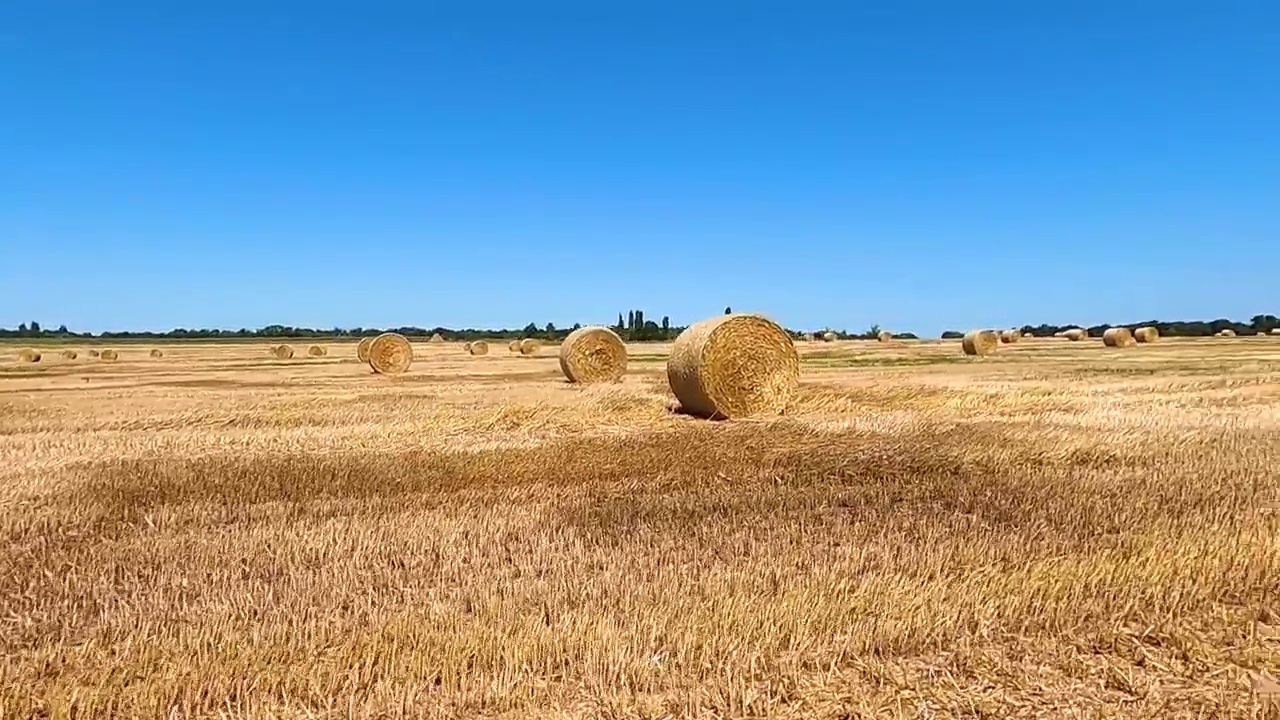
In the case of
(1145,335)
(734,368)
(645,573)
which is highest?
(1145,335)

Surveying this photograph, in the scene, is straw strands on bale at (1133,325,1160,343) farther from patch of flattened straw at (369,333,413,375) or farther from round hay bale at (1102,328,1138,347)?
patch of flattened straw at (369,333,413,375)

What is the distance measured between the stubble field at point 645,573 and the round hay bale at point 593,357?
11.7m

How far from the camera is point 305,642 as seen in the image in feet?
14.6

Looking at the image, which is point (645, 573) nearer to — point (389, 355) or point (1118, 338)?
point (389, 355)

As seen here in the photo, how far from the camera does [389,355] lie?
32125 mm

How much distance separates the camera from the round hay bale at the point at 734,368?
51.2ft

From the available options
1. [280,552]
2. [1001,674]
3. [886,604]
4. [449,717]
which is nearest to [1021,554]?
[886,604]

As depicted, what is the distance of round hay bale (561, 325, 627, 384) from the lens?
77.8ft

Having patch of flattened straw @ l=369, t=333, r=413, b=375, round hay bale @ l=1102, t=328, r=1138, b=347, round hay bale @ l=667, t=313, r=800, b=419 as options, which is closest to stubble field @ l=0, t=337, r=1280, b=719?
round hay bale @ l=667, t=313, r=800, b=419

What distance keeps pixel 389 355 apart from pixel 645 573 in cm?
2806

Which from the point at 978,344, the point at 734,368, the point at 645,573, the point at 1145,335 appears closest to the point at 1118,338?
the point at 1145,335

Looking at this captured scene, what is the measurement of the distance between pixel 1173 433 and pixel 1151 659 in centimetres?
826

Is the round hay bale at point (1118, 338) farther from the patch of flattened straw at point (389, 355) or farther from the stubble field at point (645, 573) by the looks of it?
the stubble field at point (645, 573)

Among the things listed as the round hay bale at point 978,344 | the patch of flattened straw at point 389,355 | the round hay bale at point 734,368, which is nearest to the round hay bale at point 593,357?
the round hay bale at point 734,368
